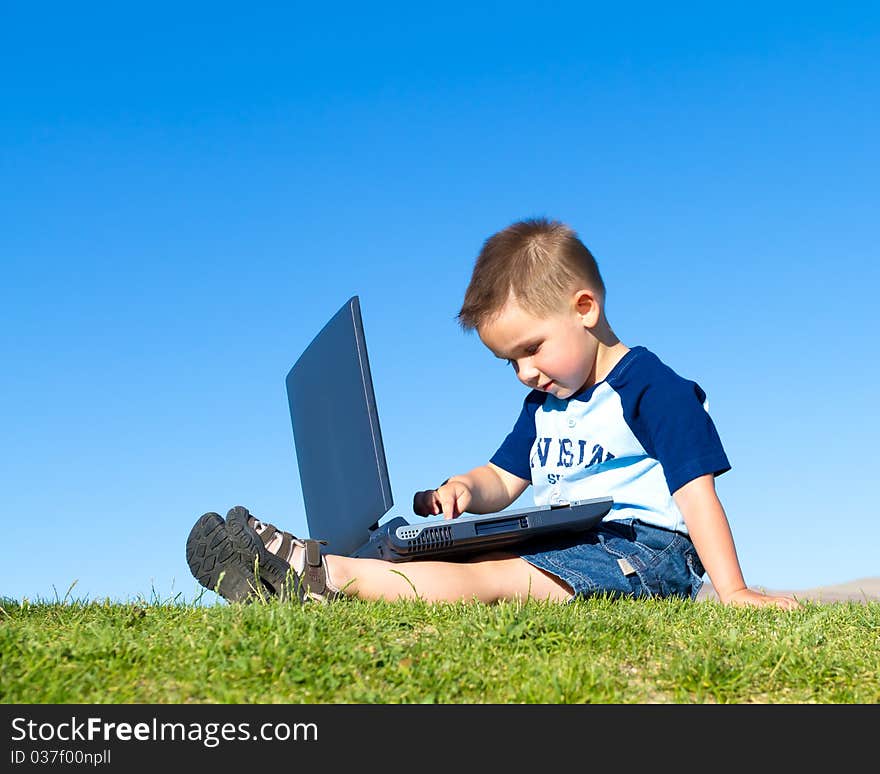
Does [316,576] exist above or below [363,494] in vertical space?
below

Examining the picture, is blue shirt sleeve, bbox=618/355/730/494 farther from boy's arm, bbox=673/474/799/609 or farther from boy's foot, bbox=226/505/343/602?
boy's foot, bbox=226/505/343/602

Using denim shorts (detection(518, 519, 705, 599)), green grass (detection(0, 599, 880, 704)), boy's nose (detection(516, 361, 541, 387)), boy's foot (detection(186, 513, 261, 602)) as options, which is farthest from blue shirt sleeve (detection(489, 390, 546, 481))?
boy's foot (detection(186, 513, 261, 602))

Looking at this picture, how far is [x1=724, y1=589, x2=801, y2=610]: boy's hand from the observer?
4535 millimetres

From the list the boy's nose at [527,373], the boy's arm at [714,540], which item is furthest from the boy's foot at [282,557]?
Result: the boy's arm at [714,540]

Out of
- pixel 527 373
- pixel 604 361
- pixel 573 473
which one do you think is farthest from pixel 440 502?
pixel 604 361

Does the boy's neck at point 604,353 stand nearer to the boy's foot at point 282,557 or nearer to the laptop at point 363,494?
the laptop at point 363,494

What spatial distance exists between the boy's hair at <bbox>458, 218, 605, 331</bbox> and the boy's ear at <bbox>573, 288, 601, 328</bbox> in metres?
0.05

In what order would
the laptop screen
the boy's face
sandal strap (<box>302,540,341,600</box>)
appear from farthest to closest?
the boy's face, the laptop screen, sandal strap (<box>302,540,341,600</box>)

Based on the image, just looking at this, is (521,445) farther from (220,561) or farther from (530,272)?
(220,561)

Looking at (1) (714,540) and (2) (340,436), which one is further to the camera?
(2) (340,436)

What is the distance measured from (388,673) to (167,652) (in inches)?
30.6

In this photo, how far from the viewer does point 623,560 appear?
4.91 meters

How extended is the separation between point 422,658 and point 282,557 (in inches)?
56.9
